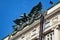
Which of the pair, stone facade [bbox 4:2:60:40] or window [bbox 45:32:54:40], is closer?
stone facade [bbox 4:2:60:40]

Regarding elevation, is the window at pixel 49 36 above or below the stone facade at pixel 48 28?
below

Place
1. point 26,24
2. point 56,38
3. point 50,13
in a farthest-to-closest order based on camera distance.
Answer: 1. point 26,24
2. point 50,13
3. point 56,38

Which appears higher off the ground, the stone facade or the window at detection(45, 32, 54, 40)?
the stone facade

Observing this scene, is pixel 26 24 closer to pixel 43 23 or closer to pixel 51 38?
pixel 43 23

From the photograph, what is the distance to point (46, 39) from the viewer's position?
38.6 metres

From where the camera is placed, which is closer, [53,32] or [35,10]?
[53,32]

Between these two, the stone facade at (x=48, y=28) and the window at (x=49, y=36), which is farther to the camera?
the window at (x=49, y=36)

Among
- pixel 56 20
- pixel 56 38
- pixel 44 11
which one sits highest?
pixel 44 11

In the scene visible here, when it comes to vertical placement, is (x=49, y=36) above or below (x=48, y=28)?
below

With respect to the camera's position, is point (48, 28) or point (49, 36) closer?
point (49, 36)

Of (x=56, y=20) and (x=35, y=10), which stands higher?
(x=35, y=10)

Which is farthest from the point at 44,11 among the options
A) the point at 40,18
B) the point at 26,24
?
the point at 26,24

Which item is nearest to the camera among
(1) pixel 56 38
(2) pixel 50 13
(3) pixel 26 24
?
(1) pixel 56 38

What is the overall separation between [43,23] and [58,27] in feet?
12.0
